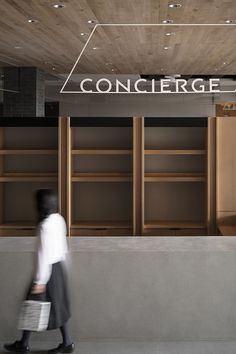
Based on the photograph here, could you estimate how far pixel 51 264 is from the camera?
3748 millimetres

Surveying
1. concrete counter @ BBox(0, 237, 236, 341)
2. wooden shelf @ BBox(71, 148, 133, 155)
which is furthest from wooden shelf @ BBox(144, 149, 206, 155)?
concrete counter @ BBox(0, 237, 236, 341)

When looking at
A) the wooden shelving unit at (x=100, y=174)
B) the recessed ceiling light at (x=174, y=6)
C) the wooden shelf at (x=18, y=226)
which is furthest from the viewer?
the wooden shelving unit at (x=100, y=174)

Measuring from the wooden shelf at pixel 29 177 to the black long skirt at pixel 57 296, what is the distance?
3.53 meters

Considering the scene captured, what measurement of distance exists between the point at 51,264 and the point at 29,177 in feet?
12.1

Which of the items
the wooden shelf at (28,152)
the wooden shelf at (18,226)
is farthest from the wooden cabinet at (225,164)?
the wooden shelf at (18,226)

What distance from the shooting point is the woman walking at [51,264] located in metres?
3.70

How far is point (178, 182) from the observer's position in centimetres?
753

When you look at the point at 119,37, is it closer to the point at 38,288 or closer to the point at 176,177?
the point at 176,177

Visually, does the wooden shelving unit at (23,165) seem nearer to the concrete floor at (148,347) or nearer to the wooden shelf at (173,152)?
the wooden shelf at (173,152)

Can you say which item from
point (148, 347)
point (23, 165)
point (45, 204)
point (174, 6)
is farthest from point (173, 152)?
point (45, 204)

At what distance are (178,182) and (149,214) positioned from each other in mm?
563

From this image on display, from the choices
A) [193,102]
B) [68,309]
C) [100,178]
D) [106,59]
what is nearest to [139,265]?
[68,309]

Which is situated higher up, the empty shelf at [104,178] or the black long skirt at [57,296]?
the empty shelf at [104,178]

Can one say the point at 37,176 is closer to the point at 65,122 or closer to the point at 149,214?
the point at 65,122
